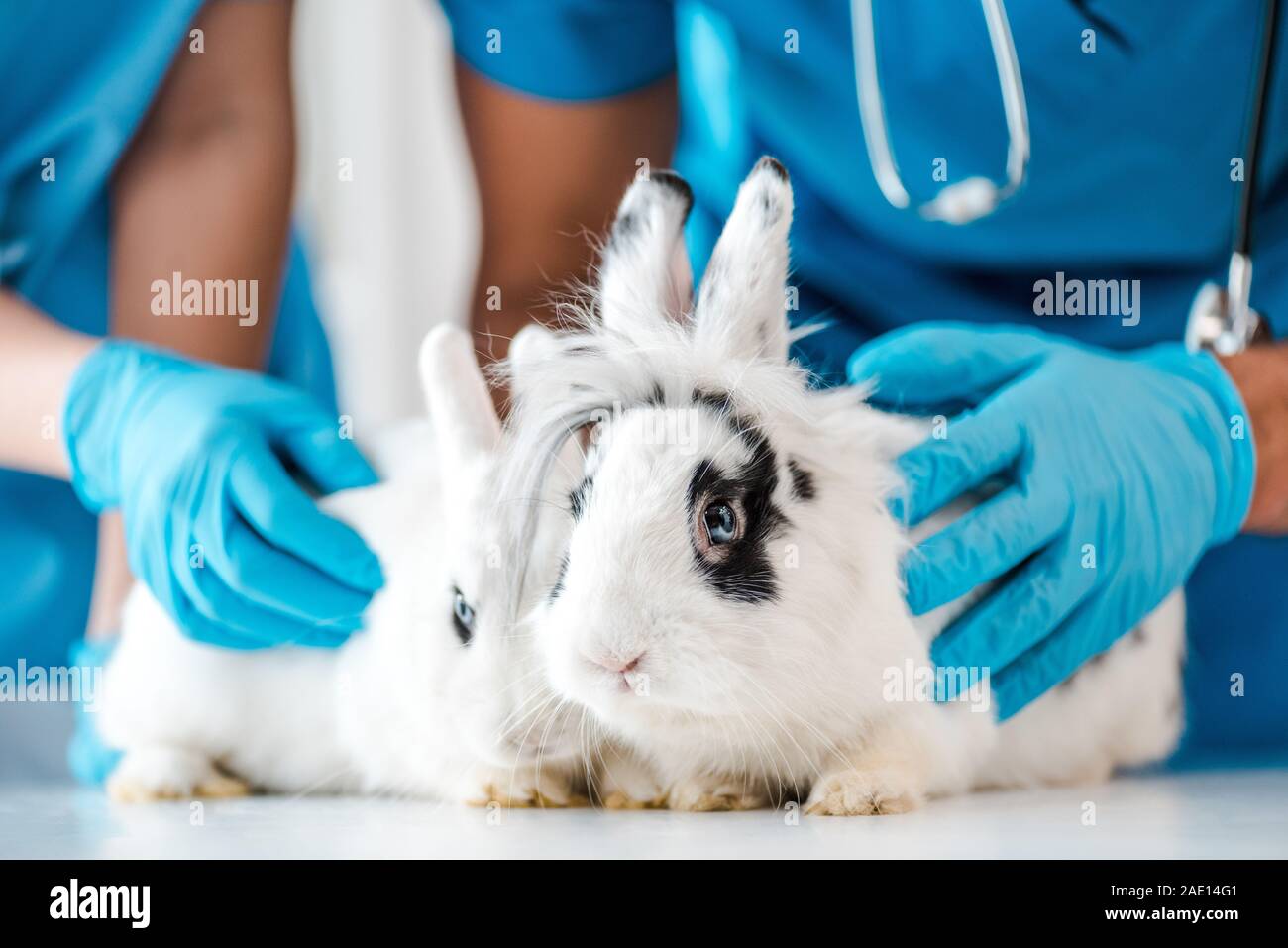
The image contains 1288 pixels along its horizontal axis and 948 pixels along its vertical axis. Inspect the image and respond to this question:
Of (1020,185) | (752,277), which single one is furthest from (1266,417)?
(752,277)

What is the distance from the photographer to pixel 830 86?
4.82ft

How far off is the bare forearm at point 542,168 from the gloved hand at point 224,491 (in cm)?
47

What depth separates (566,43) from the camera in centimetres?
165

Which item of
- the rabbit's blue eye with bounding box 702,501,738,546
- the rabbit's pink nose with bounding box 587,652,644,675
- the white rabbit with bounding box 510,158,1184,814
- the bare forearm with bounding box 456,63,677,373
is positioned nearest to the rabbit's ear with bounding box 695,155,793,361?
the white rabbit with bounding box 510,158,1184,814

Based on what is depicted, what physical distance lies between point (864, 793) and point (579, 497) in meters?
0.32

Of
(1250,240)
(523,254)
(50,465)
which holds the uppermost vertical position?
(523,254)

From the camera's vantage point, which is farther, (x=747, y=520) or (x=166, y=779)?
(x=166, y=779)

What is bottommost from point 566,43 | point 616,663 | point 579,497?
point 616,663

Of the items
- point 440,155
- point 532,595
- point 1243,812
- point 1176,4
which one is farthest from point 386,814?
point 440,155

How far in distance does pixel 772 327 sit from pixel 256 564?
549mm

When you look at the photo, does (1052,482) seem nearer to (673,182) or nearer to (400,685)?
(673,182)

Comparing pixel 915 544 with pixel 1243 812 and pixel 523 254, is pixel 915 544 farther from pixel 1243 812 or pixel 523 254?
pixel 523 254
